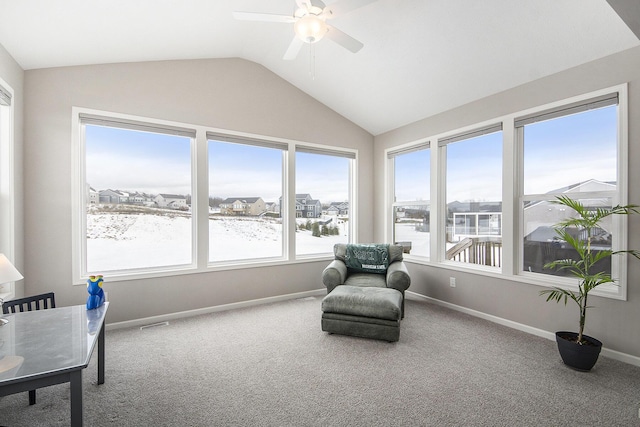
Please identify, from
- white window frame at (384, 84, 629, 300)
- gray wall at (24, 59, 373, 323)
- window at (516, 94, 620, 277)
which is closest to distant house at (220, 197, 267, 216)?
gray wall at (24, 59, 373, 323)

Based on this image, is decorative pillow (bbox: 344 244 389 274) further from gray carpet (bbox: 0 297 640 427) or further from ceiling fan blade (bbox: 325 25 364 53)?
ceiling fan blade (bbox: 325 25 364 53)

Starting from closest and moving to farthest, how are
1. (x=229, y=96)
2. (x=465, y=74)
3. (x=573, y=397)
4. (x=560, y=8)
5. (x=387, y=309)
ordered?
(x=573, y=397)
(x=560, y=8)
(x=387, y=309)
(x=465, y=74)
(x=229, y=96)

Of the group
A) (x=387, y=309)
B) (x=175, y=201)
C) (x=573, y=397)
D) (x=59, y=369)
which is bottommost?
(x=573, y=397)

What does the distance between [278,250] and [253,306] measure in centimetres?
85

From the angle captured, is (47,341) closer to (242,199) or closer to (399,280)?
(242,199)

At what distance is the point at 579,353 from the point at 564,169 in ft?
5.59

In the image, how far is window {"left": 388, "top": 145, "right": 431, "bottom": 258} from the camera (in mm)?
4207

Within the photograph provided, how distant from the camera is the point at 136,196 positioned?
→ 10.8 feet

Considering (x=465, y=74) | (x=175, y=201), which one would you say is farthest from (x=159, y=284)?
(x=465, y=74)

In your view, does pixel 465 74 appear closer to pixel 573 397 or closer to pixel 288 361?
pixel 573 397

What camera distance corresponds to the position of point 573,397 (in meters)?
1.93

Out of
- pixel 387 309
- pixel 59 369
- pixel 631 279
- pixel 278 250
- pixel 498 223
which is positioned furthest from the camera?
pixel 278 250

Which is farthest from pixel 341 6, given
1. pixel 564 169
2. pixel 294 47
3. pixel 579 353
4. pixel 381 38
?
pixel 579 353

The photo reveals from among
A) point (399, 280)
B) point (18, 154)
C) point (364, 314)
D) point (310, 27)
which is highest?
point (310, 27)
